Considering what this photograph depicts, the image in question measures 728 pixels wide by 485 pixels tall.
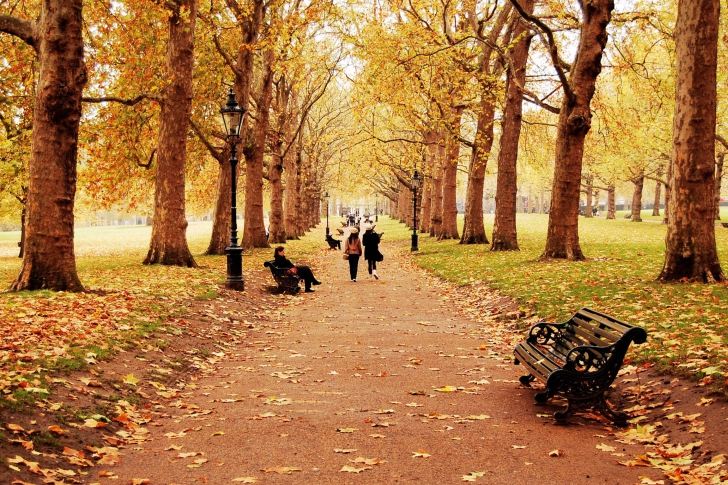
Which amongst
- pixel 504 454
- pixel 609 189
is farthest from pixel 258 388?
pixel 609 189

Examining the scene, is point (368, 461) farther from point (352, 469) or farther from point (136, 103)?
point (136, 103)

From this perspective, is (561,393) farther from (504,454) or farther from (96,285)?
(96,285)

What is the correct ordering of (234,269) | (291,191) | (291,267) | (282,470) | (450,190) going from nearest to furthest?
1. (282,470)
2. (234,269)
3. (291,267)
4. (450,190)
5. (291,191)

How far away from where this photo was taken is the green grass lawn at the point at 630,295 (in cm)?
732

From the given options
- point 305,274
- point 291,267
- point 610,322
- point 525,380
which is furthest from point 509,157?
point 610,322

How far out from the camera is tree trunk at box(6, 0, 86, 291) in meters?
10.5

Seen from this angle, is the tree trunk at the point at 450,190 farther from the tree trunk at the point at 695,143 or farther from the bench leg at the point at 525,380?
the bench leg at the point at 525,380

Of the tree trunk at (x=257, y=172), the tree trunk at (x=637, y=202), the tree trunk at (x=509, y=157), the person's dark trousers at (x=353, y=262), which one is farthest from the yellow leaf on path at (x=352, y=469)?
the tree trunk at (x=637, y=202)

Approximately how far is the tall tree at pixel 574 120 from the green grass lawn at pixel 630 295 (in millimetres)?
847

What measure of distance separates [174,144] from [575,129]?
10646mm

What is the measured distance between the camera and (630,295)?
11195 mm

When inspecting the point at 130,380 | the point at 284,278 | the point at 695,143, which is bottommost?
the point at 130,380

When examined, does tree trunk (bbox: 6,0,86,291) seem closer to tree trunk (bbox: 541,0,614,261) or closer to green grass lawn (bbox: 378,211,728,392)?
green grass lawn (bbox: 378,211,728,392)

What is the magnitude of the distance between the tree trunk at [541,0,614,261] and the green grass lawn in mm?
883
